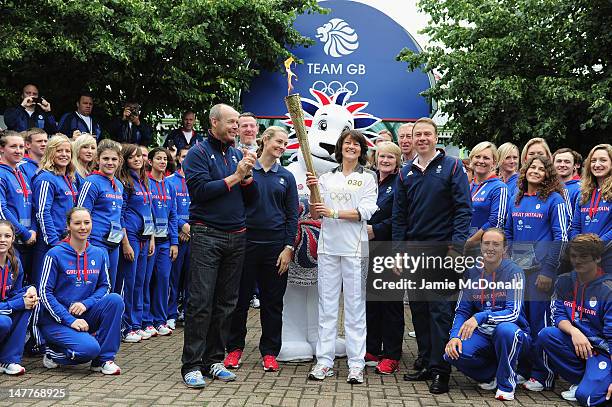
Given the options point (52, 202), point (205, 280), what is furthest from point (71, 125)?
point (205, 280)

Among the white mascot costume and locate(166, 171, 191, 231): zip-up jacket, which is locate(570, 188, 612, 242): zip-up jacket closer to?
the white mascot costume

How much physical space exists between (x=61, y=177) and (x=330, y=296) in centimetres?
275

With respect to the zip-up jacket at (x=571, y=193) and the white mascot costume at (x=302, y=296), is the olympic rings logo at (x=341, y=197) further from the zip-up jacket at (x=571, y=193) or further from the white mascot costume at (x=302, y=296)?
the zip-up jacket at (x=571, y=193)

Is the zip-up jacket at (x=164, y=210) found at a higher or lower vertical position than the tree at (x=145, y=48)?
lower

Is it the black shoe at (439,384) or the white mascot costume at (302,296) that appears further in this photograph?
the white mascot costume at (302,296)

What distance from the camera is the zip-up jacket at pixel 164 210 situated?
7520 millimetres

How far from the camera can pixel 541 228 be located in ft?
19.0

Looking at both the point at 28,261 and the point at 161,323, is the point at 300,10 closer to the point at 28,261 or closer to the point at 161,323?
the point at 161,323

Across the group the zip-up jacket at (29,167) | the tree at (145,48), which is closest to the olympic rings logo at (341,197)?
the zip-up jacket at (29,167)

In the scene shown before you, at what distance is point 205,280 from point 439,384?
6.46 feet

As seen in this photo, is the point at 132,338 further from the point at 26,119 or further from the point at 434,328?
the point at 26,119

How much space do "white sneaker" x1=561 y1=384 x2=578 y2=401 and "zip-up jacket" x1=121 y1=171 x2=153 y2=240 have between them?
4313 millimetres

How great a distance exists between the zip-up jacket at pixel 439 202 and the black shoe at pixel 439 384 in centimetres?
107

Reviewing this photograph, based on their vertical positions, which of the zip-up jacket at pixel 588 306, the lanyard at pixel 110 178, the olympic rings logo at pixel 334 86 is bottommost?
the zip-up jacket at pixel 588 306
